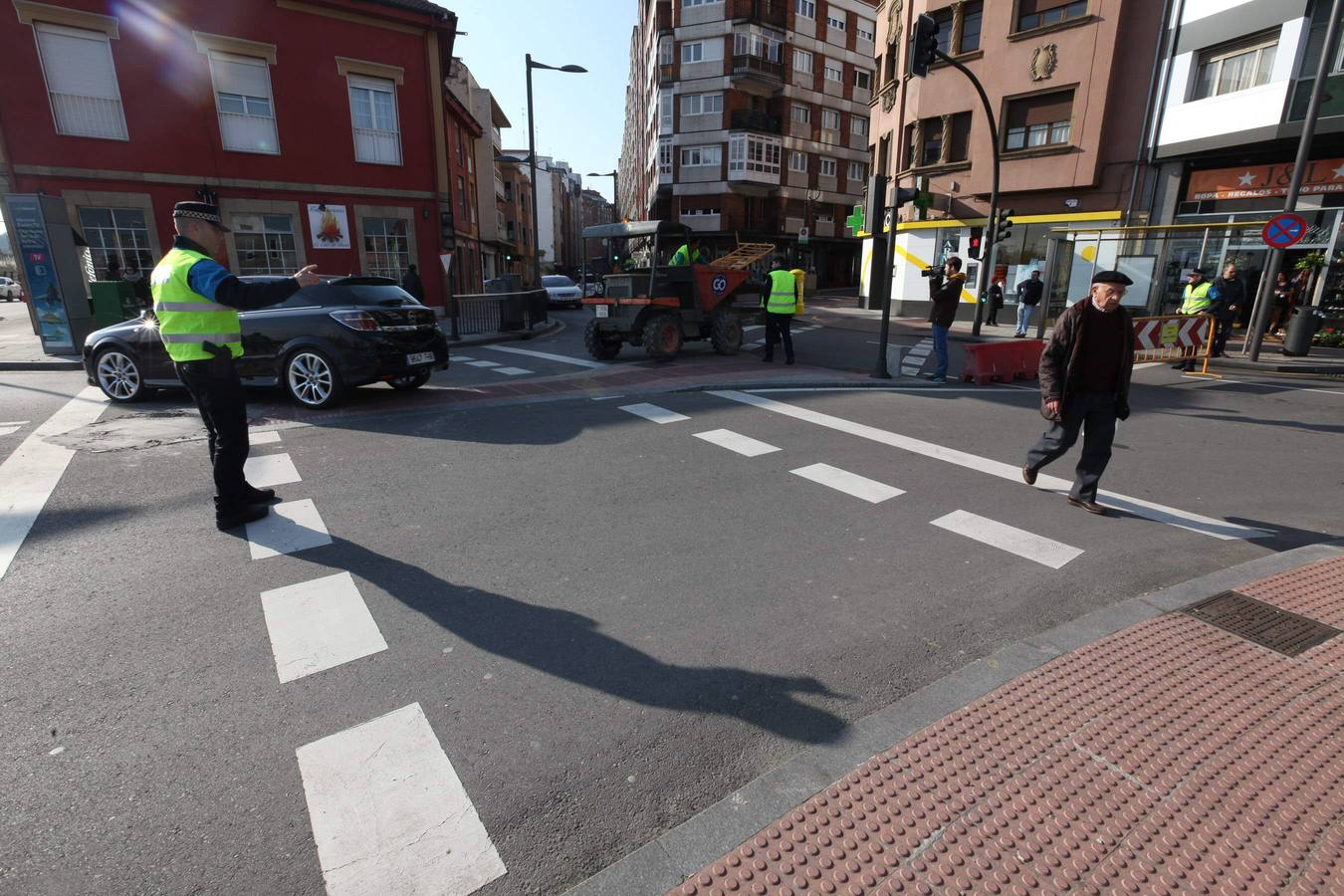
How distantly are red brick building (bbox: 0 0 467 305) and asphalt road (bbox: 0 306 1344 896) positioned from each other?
540 inches

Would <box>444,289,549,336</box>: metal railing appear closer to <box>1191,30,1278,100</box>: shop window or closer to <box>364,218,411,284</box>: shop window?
<box>364,218,411,284</box>: shop window

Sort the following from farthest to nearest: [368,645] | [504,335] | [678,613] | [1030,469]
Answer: [504,335] → [1030,469] → [678,613] → [368,645]

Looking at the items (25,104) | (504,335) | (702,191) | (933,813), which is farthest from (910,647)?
(702,191)

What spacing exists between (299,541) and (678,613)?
2.46m

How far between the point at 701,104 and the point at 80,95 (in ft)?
108

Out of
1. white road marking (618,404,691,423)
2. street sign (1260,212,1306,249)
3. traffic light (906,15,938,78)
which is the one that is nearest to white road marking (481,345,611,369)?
white road marking (618,404,691,423)

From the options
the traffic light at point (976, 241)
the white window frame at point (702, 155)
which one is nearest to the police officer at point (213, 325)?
the traffic light at point (976, 241)

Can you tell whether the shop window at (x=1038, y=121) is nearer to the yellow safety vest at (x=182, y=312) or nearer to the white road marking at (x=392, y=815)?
the yellow safety vest at (x=182, y=312)

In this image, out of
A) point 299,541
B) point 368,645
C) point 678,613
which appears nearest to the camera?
point 368,645

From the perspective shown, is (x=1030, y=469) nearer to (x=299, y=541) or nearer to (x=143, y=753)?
(x=299, y=541)

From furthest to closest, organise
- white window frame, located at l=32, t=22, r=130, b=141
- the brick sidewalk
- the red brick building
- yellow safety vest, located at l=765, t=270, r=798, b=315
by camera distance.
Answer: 1. the red brick building
2. white window frame, located at l=32, t=22, r=130, b=141
3. yellow safety vest, located at l=765, t=270, r=798, b=315
4. the brick sidewalk

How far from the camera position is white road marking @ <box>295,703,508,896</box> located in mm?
1908

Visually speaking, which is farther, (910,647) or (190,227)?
(190,227)

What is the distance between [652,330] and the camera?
11.8 metres
